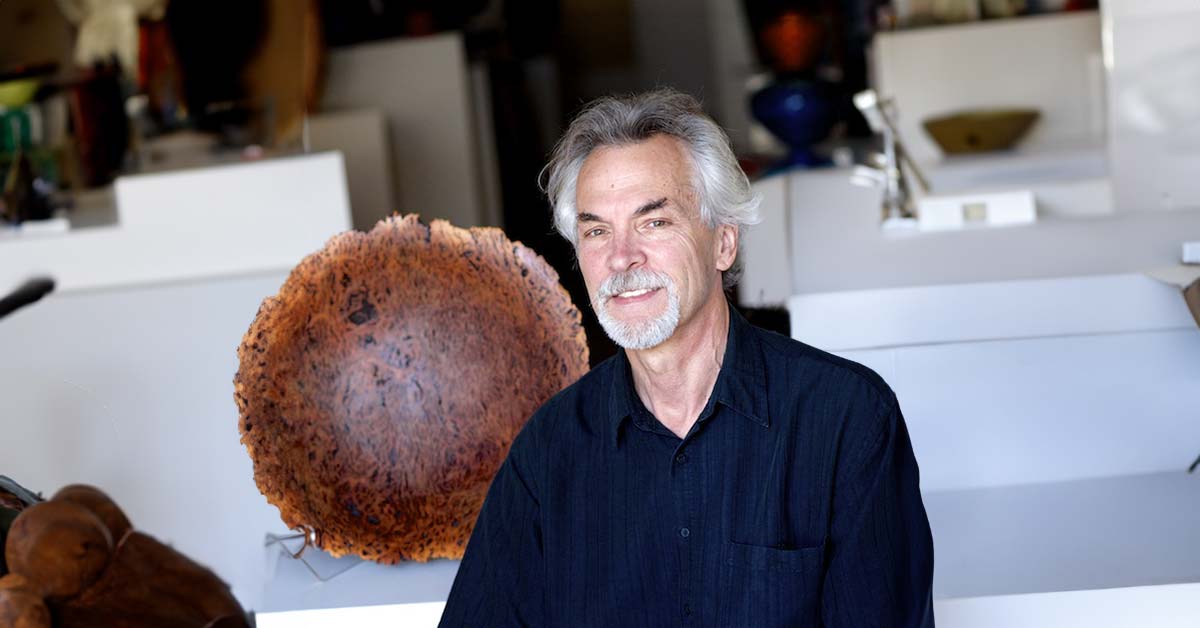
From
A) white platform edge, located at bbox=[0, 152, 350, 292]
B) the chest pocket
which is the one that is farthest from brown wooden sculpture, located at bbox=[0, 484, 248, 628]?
the chest pocket

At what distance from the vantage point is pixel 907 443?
4.87 feet

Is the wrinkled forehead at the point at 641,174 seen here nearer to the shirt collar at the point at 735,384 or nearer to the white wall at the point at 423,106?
the shirt collar at the point at 735,384

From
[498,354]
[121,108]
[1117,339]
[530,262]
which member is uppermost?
[121,108]

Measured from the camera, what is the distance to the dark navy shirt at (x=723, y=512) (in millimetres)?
1448

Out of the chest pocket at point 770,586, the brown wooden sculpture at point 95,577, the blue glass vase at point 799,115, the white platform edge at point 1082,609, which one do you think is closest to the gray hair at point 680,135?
the chest pocket at point 770,586

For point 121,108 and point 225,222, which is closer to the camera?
point 225,222

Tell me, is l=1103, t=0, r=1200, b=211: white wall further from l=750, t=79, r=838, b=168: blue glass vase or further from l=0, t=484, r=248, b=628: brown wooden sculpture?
l=0, t=484, r=248, b=628: brown wooden sculpture

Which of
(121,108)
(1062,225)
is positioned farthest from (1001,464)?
(121,108)

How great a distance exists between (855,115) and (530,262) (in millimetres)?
1697

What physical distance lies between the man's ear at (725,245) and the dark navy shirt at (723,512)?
0.31ft

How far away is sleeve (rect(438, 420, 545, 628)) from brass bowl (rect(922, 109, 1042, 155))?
1.92 meters

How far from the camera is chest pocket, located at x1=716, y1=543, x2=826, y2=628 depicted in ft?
4.79

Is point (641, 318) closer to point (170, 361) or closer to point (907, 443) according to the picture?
point (907, 443)

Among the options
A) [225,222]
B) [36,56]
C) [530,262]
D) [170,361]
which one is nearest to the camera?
[530,262]
